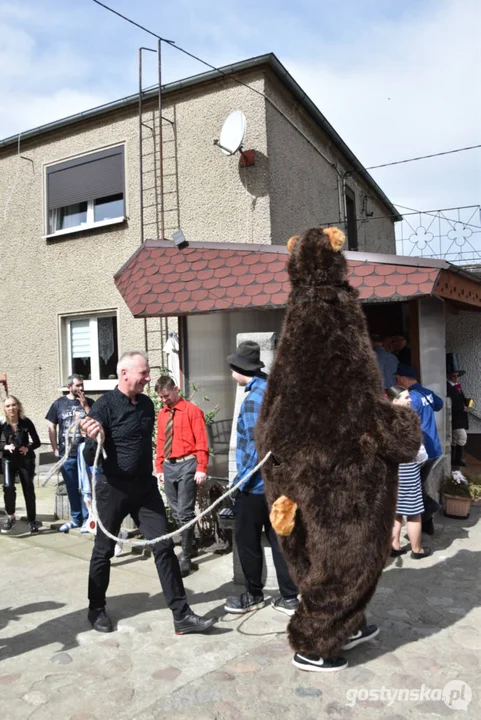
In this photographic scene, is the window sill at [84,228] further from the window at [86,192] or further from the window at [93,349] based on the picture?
the window at [93,349]

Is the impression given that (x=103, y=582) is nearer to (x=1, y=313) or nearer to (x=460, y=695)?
(x=460, y=695)

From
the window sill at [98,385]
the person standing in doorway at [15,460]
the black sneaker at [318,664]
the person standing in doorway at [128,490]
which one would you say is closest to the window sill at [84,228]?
the window sill at [98,385]

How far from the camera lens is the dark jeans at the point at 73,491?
6512mm

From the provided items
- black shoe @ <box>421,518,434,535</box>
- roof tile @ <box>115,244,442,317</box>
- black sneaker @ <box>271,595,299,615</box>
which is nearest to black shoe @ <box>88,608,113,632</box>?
black sneaker @ <box>271,595,299,615</box>

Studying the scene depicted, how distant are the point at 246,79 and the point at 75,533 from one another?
6557 millimetres

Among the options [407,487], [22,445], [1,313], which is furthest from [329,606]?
[1,313]

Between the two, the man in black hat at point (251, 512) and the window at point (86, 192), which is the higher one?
the window at point (86, 192)

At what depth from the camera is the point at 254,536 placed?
13.1 feet

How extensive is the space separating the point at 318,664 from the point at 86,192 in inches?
342

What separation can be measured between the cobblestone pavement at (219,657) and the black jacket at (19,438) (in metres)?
1.74

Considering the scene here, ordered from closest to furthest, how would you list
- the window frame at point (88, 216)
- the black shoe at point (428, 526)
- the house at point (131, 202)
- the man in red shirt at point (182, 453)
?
1. the man in red shirt at point (182, 453)
2. the black shoe at point (428, 526)
3. the house at point (131, 202)
4. the window frame at point (88, 216)

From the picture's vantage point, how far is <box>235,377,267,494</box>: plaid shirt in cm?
397

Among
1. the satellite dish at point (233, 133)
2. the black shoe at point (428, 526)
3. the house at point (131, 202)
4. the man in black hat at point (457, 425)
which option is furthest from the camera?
the house at point (131, 202)

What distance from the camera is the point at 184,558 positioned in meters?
5.04
